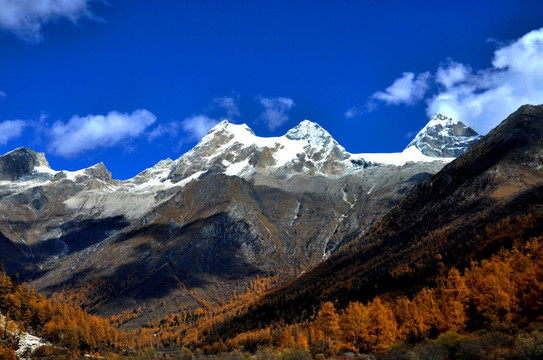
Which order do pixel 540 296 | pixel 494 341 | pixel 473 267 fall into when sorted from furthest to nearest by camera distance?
pixel 473 267
pixel 540 296
pixel 494 341

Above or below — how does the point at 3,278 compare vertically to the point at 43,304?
above

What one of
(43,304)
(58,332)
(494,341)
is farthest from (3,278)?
(494,341)

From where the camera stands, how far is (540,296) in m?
103

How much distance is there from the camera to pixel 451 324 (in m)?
112

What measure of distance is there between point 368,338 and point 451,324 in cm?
2308

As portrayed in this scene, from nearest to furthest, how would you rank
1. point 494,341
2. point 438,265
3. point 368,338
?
1. point 494,341
2. point 368,338
3. point 438,265

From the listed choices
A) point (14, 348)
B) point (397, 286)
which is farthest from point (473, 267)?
point (14, 348)

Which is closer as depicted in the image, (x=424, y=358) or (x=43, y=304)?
(x=424, y=358)

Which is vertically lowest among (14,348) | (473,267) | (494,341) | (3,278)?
(494,341)

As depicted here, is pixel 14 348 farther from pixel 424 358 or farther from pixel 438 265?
pixel 438 265

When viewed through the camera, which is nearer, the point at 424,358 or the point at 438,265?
the point at 424,358

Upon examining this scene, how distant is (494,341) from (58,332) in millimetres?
142672

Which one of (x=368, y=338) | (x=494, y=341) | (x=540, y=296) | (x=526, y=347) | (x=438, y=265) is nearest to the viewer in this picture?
(x=526, y=347)

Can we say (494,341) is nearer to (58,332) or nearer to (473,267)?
(473,267)
